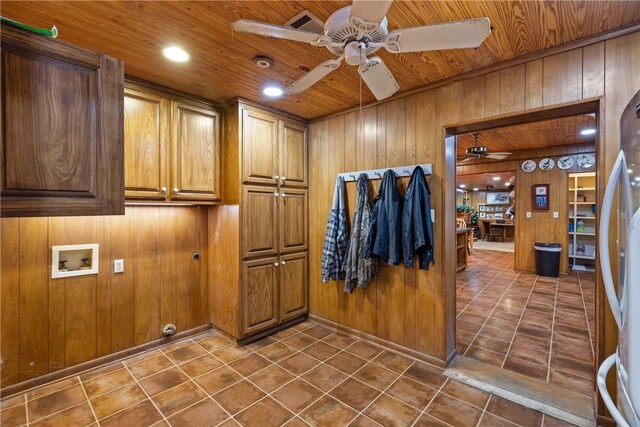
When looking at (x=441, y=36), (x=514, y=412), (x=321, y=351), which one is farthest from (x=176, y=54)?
(x=514, y=412)

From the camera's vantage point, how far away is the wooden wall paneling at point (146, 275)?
2.65 m

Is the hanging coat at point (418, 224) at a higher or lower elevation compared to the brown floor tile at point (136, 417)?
higher

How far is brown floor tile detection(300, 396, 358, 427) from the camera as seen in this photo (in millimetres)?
1832

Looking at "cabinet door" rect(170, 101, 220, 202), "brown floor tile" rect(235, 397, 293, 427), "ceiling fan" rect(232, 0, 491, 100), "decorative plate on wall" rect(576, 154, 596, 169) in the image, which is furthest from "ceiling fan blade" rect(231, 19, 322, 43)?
"decorative plate on wall" rect(576, 154, 596, 169)

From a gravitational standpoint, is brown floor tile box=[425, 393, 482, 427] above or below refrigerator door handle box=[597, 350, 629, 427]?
below

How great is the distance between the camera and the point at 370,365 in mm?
2498

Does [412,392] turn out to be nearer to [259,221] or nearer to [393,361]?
[393,361]

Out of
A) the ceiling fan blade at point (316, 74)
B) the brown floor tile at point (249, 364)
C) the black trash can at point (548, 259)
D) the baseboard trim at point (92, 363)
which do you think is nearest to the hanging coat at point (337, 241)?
the brown floor tile at point (249, 364)

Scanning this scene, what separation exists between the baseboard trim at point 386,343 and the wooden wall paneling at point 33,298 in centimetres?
241

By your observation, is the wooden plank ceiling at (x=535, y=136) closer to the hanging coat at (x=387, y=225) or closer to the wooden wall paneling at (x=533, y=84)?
the wooden wall paneling at (x=533, y=84)

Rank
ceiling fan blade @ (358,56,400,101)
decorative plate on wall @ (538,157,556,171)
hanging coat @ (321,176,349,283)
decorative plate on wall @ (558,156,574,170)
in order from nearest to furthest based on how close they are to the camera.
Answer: ceiling fan blade @ (358,56,400,101)
hanging coat @ (321,176,349,283)
decorative plate on wall @ (558,156,574,170)
decorative plate on wall @ (538,157,556,171)

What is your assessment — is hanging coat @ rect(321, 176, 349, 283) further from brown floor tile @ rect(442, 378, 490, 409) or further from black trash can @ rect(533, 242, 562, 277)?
black trash can @ rect(533, 242, 562, 277)

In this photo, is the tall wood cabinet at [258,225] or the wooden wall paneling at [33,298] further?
the tall wood cabinet at [258,225]

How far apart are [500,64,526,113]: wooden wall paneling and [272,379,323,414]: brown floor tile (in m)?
2.54
